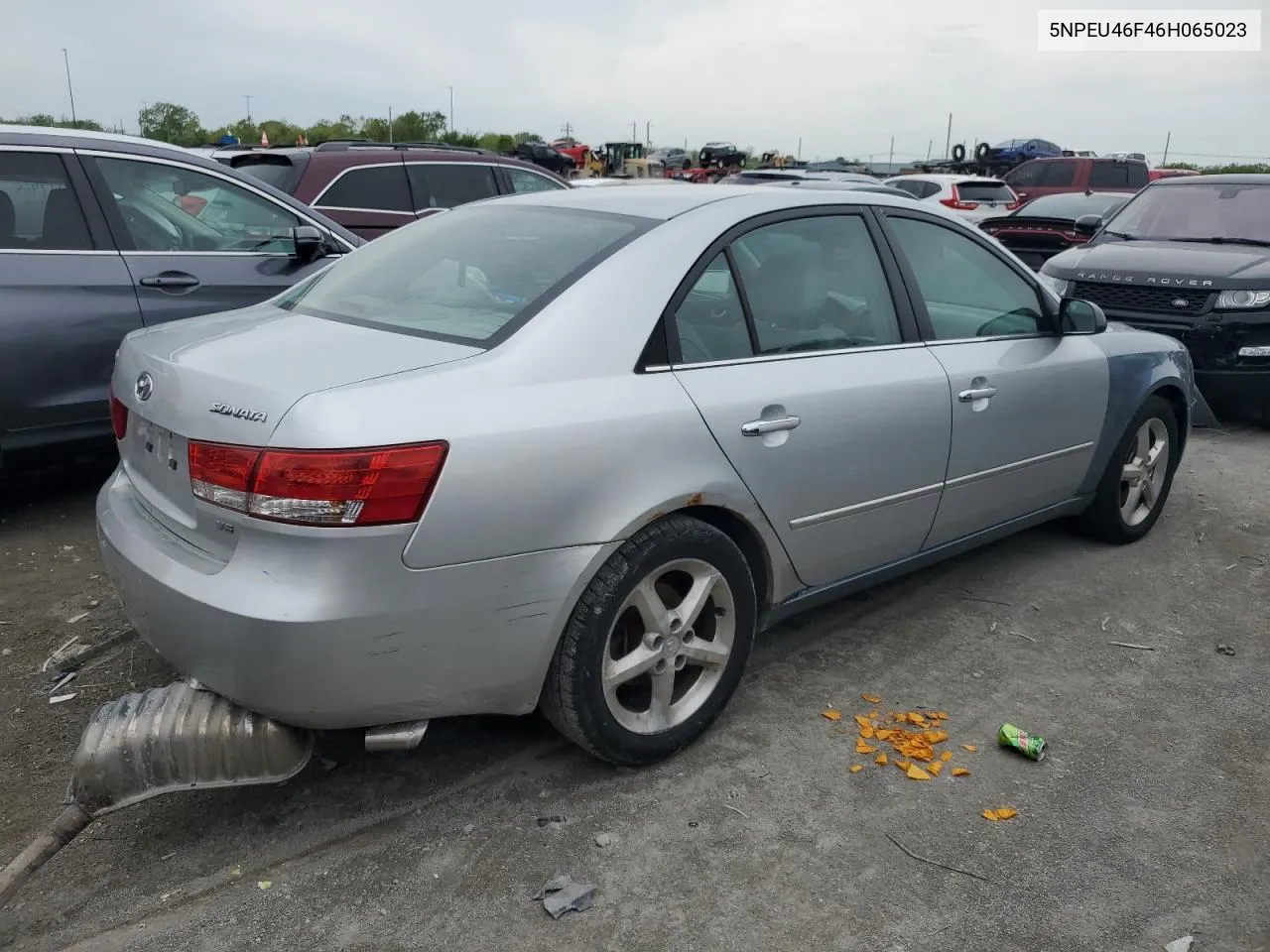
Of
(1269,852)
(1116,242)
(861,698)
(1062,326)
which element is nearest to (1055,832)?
(1269,852)

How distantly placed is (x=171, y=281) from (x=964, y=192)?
50.6 feet

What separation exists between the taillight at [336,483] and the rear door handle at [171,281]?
284 cm

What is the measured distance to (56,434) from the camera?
4.50m

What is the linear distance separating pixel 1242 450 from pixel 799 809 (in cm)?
535

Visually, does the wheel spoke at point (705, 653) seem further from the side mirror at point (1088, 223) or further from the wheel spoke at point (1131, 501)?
the side mirror at point (1088, 223)

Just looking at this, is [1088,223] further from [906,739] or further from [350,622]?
[350,622]

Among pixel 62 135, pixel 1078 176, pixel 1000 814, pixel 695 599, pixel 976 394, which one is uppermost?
pixel 62 135

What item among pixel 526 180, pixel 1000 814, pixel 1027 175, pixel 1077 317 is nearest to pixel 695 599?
pixel 1000 814

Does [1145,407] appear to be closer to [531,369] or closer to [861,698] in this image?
[861,698]

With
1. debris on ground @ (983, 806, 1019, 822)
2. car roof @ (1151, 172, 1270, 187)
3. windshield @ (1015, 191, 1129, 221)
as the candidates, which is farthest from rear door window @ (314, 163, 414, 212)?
windshield @ (1015, 191, 1129, 221)

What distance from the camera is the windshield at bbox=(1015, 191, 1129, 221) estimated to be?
38.7 ft

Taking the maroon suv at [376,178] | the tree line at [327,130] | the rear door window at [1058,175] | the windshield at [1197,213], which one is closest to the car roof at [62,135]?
the maroon suv at [376,178]

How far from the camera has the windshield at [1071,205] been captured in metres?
11.8

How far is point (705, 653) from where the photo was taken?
301cm
